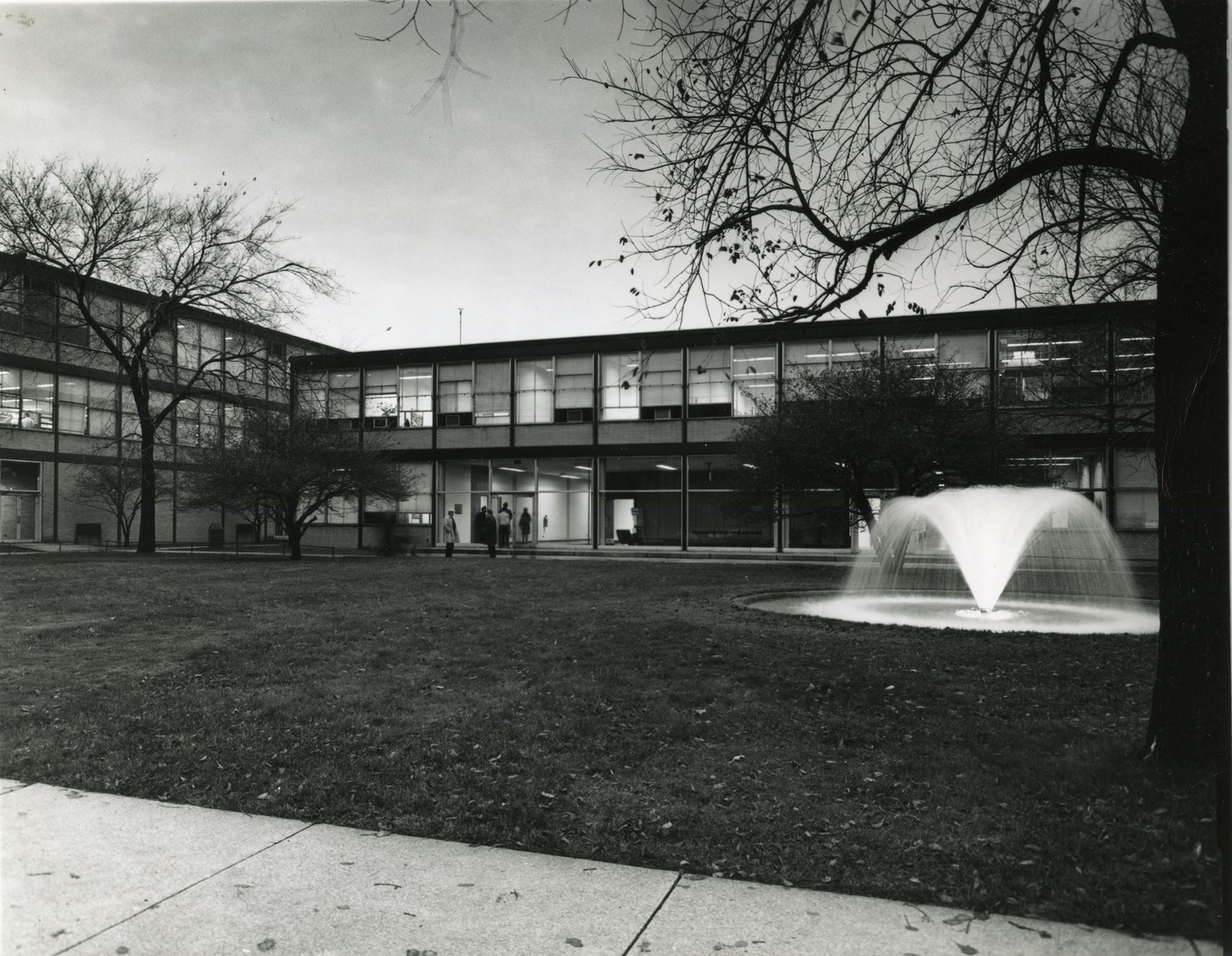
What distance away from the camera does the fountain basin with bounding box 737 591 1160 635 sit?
11547mm

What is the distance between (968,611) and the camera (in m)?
13.2

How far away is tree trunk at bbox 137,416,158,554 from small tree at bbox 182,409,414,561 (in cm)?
107

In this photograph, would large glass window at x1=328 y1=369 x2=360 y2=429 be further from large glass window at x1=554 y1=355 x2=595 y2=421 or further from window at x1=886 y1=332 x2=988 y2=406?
window at x1=886 y1=332 x2=988 y2=406

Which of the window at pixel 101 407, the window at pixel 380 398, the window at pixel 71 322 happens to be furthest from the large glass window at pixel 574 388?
the window at pixel 101 407

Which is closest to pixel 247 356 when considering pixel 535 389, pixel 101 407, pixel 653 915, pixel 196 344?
pixel 196 344

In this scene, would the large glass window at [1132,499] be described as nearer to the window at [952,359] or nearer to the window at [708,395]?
the window at [952,359]

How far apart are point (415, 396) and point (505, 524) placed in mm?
8189

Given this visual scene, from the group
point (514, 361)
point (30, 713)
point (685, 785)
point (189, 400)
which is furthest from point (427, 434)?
point (685, 785)

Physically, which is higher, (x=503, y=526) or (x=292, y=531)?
(x=292, y=531)

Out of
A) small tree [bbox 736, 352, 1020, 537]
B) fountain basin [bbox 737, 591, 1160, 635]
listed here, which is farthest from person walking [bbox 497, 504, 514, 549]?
fountain basin [bbox 737, 591, 1160, 635]

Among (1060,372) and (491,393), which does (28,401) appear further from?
(1060,372)

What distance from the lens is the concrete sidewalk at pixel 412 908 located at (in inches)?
128

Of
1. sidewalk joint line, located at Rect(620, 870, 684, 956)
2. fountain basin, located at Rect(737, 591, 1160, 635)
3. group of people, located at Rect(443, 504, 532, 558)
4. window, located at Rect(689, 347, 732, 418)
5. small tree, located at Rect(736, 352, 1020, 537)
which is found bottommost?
sidewalk joint line, located at Rect(620, 870, 684, 956)

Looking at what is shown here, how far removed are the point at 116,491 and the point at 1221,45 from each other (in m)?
37.0
